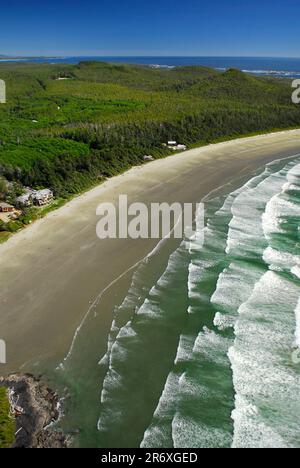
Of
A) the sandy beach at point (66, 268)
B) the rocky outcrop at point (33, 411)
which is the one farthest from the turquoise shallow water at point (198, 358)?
the sandy beach at point (66, 268)

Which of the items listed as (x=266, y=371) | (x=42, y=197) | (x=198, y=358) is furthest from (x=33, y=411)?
(x=42, y=197)

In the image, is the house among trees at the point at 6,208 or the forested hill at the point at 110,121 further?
the forested hill at the point at 110,121

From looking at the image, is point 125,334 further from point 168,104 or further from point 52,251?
point 168,104

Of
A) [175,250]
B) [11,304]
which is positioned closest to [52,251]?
[11,304]

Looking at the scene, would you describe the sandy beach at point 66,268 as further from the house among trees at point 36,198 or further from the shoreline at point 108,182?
the house among trees at point 36,198

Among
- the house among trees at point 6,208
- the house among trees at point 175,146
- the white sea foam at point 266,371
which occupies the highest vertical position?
the house among trees at point 175,146

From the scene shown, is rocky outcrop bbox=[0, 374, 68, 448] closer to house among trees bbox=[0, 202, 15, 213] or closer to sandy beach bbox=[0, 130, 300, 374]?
sandy beach bbox=[0, 130, 300, 374]
